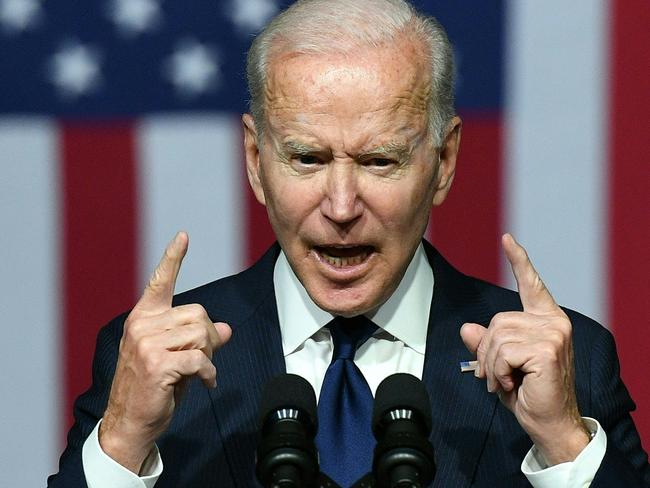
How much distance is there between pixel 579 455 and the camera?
6.23 feet

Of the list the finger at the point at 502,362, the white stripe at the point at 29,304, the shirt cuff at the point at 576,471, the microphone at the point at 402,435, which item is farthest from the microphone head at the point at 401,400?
the white stripe at the point at 29,304

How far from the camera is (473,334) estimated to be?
1.92 m

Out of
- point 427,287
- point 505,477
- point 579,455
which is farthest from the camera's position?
point 427,287

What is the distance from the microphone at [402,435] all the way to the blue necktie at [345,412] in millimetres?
384

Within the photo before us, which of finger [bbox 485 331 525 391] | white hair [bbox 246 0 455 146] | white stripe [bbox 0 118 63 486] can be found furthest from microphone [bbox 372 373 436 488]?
white stripe [bbox 0 118 63 486]

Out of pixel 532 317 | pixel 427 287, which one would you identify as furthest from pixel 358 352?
pixel 532 317

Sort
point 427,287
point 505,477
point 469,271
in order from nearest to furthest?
point 505,477 → point 427,287 → point 469,271

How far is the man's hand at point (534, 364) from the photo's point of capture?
186cm

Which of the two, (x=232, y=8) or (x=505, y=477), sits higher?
(x=232, y=8)

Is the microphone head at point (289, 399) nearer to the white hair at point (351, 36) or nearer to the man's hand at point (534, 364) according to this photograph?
the man's hand at point (534, 364)

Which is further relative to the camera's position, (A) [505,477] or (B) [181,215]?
(B) [181,215]

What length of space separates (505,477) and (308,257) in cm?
41

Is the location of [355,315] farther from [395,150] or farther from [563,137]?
[563,137]

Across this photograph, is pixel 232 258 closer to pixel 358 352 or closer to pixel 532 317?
pixel 358 352
